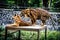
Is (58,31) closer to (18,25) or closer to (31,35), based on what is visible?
(31,35)

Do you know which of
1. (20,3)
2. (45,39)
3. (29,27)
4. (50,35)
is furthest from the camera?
(20,3)

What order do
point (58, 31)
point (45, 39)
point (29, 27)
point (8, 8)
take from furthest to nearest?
point (8, 8)
point (58, 31)
point (45, 39)
point (29, 27)

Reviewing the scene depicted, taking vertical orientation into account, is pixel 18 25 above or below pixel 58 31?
above

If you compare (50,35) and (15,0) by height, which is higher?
(15,0)

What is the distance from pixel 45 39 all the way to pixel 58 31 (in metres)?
0.80

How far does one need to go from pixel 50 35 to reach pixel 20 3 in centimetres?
174

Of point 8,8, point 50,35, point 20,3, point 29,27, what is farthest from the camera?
point 20,3

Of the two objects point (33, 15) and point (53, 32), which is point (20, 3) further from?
point (33, 15)

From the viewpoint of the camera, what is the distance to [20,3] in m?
6.24

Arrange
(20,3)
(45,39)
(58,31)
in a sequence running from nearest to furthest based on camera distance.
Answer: (45,39) < (58,31) < (20,3)

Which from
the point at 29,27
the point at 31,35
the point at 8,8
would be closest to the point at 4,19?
the point at 8,8

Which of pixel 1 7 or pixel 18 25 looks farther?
pixel 1 7

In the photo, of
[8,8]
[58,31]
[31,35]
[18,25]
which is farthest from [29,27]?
[8,8]

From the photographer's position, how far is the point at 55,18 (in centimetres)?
541
